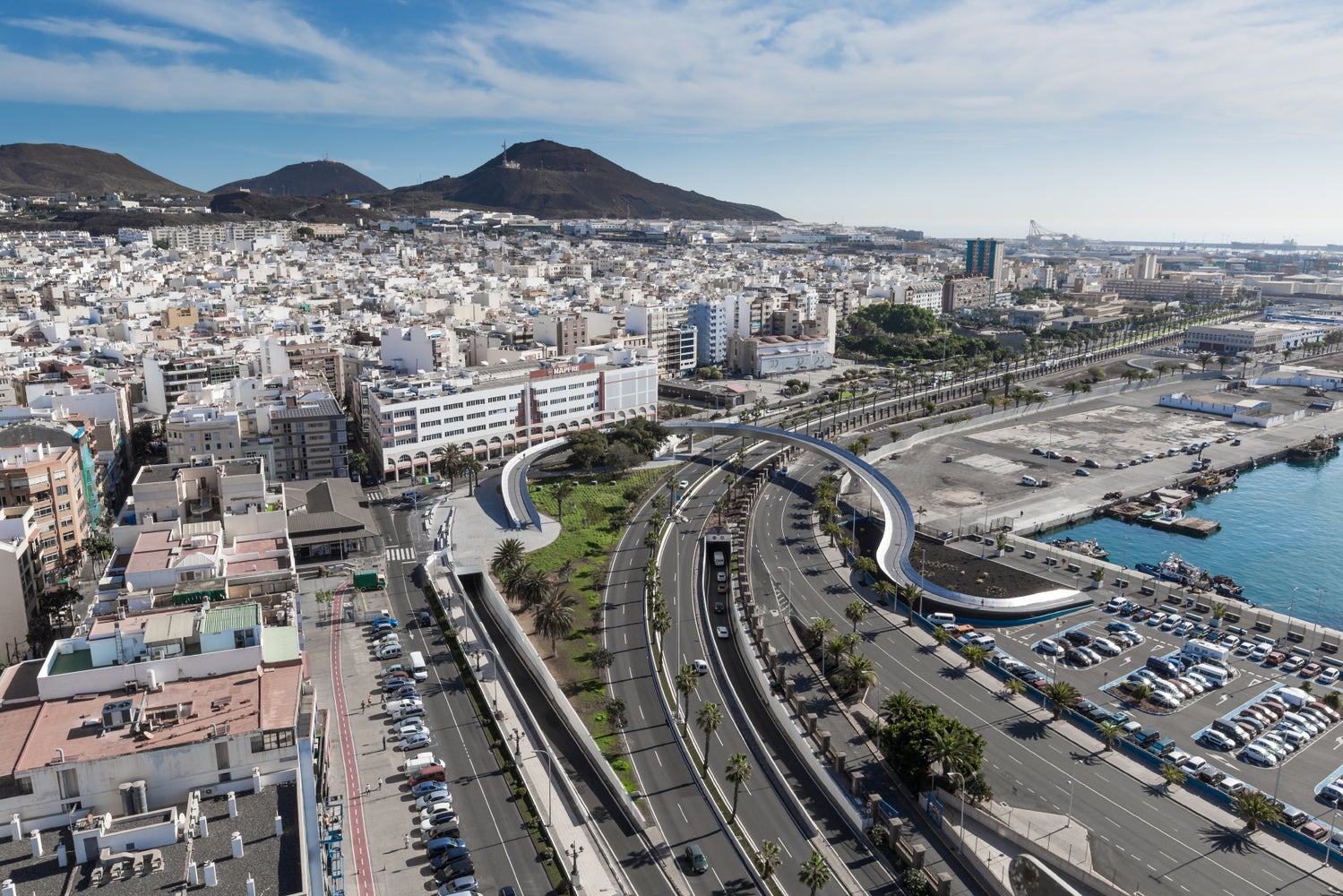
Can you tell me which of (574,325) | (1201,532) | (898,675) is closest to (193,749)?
(898,675)

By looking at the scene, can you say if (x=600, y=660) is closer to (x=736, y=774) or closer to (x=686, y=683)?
(x=686, y=683)

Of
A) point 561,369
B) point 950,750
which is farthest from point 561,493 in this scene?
point 950,750

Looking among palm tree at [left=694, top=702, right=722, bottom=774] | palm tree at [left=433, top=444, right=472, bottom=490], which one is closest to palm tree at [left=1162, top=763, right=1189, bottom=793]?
palm tree at [left=694, top=702, right=722, bottom=774]

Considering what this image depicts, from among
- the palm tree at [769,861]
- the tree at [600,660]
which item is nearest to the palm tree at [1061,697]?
the palm tree at [769,861]

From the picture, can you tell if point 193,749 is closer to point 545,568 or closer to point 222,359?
point 545,568

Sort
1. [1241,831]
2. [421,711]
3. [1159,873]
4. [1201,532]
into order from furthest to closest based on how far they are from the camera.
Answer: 1. [1201,532]
2. [421,711]
3. [1241,831]
4. [1159,873]

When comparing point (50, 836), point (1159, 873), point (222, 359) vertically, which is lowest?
point (1159, 873)

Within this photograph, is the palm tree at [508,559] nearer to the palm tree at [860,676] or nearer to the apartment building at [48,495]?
the palm tree at [860,676]
